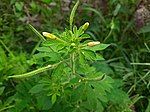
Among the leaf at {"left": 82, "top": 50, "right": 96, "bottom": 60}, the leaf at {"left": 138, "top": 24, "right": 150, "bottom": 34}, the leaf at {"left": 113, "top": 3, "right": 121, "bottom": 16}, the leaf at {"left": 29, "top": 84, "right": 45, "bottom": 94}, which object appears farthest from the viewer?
the leaf at {"left": 113, "top": 3, "right": 121, "bottom": 16}

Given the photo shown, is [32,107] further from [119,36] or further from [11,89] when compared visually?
[119,36]

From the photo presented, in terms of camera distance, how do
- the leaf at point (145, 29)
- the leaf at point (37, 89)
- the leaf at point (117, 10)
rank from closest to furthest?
the leaf at point (37, 89), the leaf at point (145, 29), the leaf at point (117, 10)

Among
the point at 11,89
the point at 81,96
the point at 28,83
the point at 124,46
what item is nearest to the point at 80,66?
the point at 81,96

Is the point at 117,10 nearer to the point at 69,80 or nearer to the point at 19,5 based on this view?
the point at 19,5

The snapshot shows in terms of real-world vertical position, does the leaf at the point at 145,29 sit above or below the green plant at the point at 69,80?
below

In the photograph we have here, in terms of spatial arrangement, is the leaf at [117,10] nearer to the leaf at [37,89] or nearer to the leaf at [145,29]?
the leaf at [145,29]

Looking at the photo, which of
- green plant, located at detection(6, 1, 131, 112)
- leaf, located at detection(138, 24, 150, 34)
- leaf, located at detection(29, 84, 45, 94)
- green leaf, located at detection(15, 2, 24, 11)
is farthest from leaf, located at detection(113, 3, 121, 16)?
leaf, located at detection(29, 84, 45, 94)

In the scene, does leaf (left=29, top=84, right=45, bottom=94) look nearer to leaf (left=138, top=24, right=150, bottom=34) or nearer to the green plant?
the green plant

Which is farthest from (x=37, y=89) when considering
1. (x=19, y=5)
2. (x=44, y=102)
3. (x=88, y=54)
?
(x=19, y=5)

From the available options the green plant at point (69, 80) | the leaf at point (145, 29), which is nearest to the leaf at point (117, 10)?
the leaf at point (145, 29)
